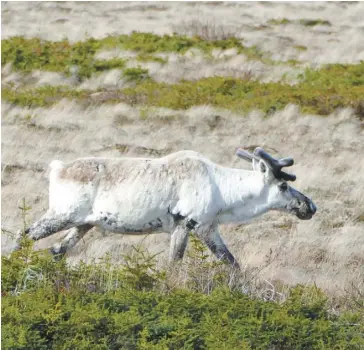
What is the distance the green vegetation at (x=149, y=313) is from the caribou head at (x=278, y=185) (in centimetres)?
144

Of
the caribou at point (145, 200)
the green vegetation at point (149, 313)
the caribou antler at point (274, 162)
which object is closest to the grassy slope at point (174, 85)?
the caribou antler at point (274, 162)

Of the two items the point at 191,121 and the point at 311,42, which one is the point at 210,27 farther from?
the point at 191,121

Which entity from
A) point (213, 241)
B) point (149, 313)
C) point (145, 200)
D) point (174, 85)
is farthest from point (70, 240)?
point (174, 85)

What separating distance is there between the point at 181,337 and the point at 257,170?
318 centimetres

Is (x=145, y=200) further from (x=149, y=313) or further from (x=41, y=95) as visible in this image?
(x=41, y=95)

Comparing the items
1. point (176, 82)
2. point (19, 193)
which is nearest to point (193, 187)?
point (19, 193)

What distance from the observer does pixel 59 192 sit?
33.6 ft

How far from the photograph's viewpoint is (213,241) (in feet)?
33.5

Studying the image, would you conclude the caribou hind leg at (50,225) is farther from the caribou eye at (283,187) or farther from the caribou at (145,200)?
the caribou eye at (283,187)

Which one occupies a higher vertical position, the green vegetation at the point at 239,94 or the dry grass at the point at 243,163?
the dry grass at the point at 243,163

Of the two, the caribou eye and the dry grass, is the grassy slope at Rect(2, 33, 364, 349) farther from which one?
the caribou eye

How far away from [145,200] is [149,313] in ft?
6.39

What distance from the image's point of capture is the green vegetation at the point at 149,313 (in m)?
7.98

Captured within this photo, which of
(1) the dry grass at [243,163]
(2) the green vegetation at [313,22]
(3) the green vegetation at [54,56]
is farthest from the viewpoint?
(2) the green vegetation at [313,22]
